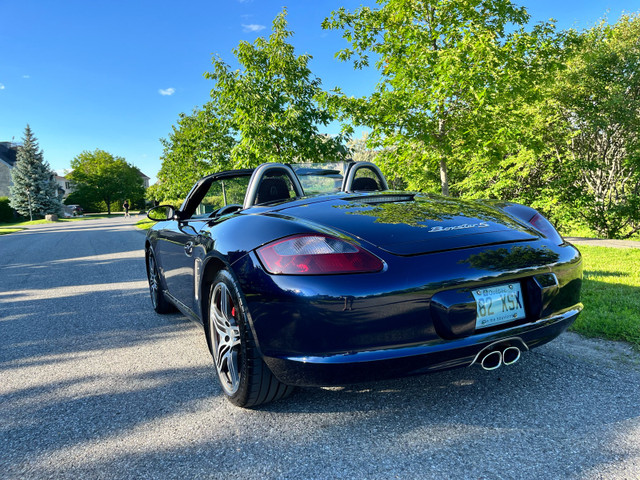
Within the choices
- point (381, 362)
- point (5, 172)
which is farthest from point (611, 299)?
point (5, 172)

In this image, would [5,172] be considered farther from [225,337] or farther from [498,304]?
[498,304]

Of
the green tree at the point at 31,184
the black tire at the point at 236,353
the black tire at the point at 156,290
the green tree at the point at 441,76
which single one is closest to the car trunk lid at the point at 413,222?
the black tire at the point at 236,353

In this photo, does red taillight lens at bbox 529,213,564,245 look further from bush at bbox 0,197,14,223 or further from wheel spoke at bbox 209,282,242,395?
bush at bbox 0,197,14,223

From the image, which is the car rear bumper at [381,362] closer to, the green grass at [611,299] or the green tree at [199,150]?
the green grass at [611,299]

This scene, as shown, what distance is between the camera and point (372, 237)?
202 cm

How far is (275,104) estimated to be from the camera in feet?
31.3

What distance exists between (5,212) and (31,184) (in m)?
3.96

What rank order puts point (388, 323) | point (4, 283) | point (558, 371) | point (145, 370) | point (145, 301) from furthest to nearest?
1. point (4, 283)
2. point (145, 301)
3. point (145, 370)
4. point (558, 371)
5. point (388, 323)

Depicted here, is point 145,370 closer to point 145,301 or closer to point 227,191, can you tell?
point 227,191

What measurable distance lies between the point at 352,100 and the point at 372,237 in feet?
26.6

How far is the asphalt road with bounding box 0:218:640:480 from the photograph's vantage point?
1768 millimetres

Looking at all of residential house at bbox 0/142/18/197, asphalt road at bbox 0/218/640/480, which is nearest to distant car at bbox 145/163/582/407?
asphalt road at bbox 0/218/640/480

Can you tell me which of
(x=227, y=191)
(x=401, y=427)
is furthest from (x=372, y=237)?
(x=227, y=191)

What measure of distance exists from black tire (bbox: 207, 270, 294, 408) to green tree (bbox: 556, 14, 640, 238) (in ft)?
51.2
